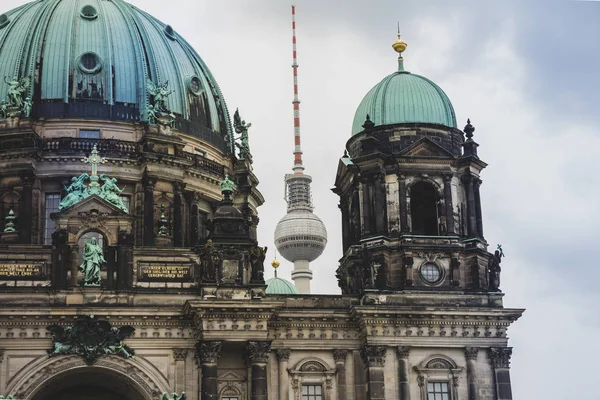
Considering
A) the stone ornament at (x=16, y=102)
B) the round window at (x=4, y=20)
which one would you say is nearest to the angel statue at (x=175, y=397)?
the stone ornament at (x=16, y=102)

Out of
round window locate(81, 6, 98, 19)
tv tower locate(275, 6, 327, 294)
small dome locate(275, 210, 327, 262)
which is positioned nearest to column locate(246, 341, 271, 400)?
round window locate(81, 6, 98, 19)

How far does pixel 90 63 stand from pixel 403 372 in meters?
22.0

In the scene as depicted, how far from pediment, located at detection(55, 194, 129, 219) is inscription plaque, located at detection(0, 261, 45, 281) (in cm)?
234

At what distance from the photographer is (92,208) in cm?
4922

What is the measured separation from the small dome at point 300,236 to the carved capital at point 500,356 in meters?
119

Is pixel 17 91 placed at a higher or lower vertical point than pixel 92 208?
higher

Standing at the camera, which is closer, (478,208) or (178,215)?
(478,208)

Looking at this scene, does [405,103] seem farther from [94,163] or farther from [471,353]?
[94,163]

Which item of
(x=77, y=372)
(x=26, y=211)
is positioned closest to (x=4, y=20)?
(x=26, y=211)

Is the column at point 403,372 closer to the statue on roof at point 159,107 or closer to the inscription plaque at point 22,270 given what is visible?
the inscription plaque at point 22,270

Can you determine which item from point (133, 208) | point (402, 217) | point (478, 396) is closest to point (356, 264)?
point (402, 217)

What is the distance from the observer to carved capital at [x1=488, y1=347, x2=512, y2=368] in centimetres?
4925

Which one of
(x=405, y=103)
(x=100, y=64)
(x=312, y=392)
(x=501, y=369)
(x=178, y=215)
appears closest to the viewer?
(x=312, y=392)

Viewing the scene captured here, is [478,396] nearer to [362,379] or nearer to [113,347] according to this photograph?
[362,379]
